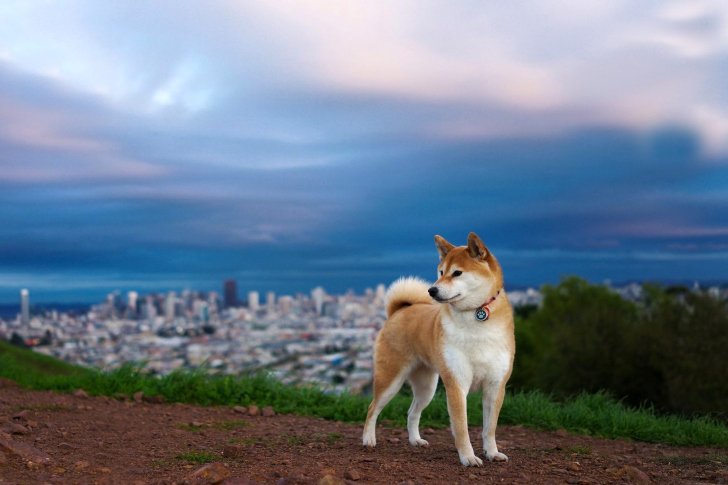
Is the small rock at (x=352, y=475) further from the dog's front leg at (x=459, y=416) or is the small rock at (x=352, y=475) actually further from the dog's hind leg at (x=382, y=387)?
the dog's hind leg at (x=382, y=387)

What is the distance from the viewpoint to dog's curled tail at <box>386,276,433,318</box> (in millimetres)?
7297

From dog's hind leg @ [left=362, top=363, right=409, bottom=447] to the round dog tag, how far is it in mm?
1162

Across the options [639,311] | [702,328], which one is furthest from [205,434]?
[639,311]

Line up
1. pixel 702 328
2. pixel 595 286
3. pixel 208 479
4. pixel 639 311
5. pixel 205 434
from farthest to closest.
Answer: pixel 595 286
pixel 639 311
pixel 702 328
pixel 205 434
pixel 208 479

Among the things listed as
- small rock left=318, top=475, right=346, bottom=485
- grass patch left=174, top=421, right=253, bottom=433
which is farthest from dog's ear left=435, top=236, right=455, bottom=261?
grass patch left=174, top=421, right=253, bottom=433

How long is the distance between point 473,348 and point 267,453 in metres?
2.33

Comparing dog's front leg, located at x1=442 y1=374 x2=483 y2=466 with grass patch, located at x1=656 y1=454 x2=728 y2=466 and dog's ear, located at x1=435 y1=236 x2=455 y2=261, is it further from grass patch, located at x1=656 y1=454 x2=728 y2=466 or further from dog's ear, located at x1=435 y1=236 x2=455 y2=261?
grass patch, located at x1=656 y1=454 x2=728 y2=466

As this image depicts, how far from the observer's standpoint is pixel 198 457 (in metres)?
6.04

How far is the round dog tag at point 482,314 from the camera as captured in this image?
5.95 m

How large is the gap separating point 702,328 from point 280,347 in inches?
743

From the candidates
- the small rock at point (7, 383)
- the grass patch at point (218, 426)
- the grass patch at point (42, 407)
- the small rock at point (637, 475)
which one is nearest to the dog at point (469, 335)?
the small rock at point (637, 475)

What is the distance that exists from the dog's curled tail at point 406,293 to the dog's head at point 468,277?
126 cm

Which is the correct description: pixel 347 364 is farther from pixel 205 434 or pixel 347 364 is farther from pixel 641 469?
pixel 641 469

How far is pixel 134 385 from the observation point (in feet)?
32.7
